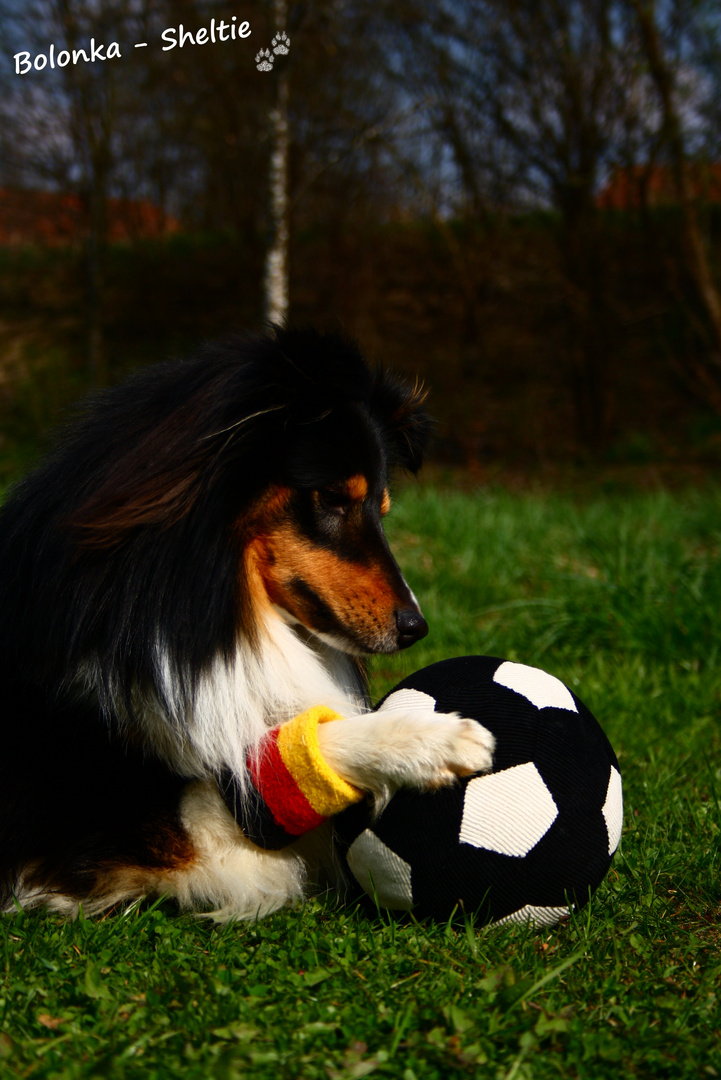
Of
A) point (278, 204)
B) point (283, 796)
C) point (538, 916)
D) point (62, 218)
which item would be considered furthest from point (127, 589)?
point (62, 218)

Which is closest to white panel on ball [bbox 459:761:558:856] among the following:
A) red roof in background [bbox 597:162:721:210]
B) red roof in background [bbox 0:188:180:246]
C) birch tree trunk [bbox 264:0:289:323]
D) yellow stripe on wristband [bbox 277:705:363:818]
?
yellow stripe on wristband [bbox 277:705:363:818]

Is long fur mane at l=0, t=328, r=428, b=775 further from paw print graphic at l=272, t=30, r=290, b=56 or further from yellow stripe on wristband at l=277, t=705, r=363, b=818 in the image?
paw print graphic at l=272, t=30, r=290, b=56

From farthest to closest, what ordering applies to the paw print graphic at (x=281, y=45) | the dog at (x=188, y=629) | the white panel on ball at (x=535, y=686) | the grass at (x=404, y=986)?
the paw print graphic at (x=281, y=45) → the white panel on ball at (x=535, y=686) → the dog at (x=188, y=629) → the grass at (x=404, y=986)

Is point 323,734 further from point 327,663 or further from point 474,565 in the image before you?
point 474,565

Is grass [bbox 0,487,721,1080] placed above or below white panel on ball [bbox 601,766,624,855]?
below

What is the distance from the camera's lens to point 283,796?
7.34ft

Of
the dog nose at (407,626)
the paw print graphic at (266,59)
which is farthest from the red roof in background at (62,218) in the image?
the dog nose at (407,626)

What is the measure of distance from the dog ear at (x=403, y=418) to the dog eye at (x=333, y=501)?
368 mm

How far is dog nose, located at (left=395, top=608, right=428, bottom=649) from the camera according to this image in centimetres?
246

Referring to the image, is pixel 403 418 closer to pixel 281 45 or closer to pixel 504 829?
pixel 504 829

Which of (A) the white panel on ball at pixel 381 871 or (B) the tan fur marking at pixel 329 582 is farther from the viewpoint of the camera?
(B) the tan fur marking at pixel 329 582

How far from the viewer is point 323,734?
225cm

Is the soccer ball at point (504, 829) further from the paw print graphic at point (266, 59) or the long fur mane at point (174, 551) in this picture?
the paw print graphic at point (266, 59)

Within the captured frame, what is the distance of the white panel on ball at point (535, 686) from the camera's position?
7.82 feet
